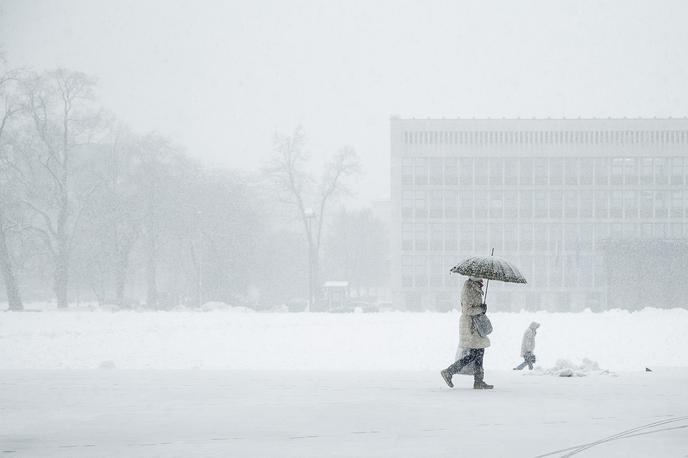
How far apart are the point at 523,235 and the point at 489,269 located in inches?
3035

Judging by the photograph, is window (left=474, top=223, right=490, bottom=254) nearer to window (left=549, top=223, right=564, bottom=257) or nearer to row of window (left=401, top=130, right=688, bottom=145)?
window (left=549, top=223, right=564, bottom=257)

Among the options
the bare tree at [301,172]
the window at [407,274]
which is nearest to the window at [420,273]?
the window at [407,274]

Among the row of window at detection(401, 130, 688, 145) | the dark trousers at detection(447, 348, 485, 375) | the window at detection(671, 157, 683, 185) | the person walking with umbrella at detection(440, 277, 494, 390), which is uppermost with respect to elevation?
the row of window at detection(401, 130, 688, 145)

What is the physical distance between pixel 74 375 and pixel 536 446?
9.41 meters

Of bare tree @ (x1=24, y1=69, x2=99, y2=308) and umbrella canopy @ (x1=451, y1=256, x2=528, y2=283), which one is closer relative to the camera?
umbrella canopy @ (x1=451, y1=256, x2=528, y2=283)

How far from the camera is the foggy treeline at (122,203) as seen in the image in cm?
5359

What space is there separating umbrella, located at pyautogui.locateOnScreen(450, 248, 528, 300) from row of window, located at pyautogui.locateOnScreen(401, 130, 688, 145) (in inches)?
3017

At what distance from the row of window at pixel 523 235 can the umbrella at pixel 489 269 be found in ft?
246

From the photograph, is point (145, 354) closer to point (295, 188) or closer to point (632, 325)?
point (632, 325)

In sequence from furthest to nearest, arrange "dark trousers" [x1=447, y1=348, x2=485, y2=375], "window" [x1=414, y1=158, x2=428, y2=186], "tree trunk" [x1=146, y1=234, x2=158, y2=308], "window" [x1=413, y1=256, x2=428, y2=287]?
1. "window" [x1=414, y1=158, x2=428, y2=186]
2. "window" [x1=413, y1=256, x2=428, y2=287]
3. "tree trunk" [x1=146, y1=234, x2=158, y2=308]
4. "dark trousers" [x1=447, y1=348, x2=485, y2=375]

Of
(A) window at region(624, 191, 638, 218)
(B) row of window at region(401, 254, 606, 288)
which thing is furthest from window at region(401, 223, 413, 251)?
(A) window at region(624, 191, 638, 218)

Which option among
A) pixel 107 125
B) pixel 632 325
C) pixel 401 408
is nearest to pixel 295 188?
pixel 107 125

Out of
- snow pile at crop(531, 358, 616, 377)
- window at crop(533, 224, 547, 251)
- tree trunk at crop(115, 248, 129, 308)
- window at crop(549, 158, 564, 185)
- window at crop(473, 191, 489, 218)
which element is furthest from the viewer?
window at crop(473, 191, 489, 218)

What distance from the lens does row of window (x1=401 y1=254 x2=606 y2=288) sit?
85.8 meters
